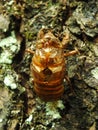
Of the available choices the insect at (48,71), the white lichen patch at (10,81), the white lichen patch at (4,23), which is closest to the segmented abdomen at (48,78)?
the insect at (48,71)

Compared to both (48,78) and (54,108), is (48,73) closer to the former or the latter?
(48,78)

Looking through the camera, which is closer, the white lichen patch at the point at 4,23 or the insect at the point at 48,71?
the insect at the point at 48,71

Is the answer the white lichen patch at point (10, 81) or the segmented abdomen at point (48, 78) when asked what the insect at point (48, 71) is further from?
the white lichen patch at point (10, 81)

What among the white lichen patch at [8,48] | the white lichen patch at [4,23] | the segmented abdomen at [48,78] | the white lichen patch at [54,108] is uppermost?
the white lichen patch at [4,23]

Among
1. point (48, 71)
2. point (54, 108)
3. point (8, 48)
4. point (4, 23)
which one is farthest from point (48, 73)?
point (4, 23)

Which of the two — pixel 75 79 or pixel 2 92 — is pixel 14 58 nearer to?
pixel 2 92

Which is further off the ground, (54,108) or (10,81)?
(10,81)

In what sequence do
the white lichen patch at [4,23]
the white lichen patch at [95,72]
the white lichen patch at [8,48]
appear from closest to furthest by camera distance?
the white lichen patch at [95,72], the white lichen patch at [8,48], the white lichen patch at [4,23]
